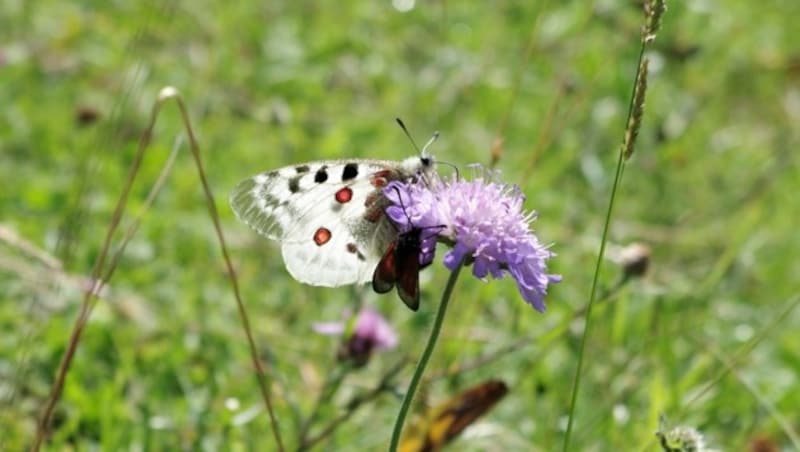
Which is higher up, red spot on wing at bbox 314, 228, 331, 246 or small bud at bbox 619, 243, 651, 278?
small bud at bbox 619, 243, 651, 278

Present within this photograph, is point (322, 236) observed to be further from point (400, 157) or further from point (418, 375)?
point (400, 157)

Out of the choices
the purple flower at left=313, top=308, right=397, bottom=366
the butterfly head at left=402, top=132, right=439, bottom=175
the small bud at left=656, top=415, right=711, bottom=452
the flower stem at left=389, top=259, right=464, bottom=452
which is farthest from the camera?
the purple flower at left=313, top=308, right=397, bottom=366

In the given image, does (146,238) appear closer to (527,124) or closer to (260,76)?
(260,76)

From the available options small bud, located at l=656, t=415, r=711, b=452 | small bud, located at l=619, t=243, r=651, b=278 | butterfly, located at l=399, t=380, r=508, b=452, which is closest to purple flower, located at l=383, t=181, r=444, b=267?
small bud, located at l=656, t=415, r=711, b=452

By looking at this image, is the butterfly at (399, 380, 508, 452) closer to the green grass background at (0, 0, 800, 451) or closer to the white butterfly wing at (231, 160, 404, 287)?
the green grass background at (0, 0, 800, 451)

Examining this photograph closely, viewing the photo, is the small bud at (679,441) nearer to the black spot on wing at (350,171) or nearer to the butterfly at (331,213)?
the butterfly at (331,213)

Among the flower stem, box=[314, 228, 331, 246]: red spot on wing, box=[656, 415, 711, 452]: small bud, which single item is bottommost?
box=[656, 415, 711, 452]: small bud

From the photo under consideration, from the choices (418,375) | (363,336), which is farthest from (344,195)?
(363,336)
